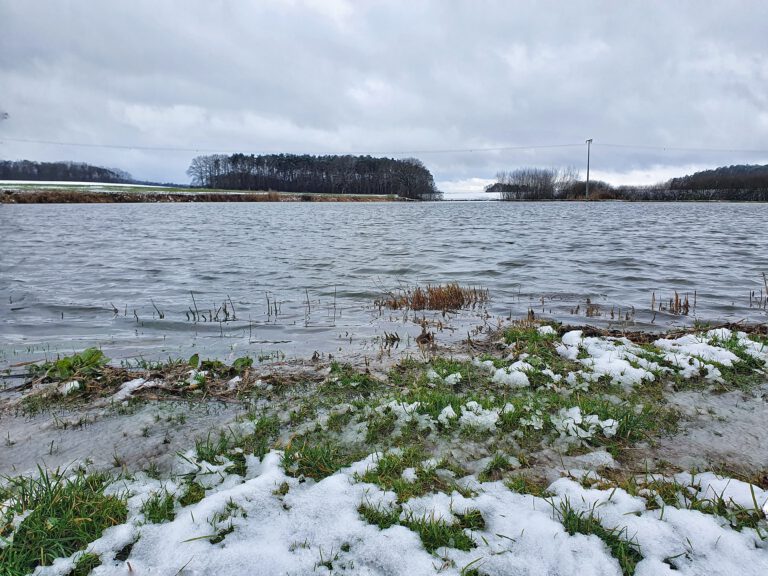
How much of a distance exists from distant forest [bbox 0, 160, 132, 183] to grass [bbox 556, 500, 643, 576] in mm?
189287

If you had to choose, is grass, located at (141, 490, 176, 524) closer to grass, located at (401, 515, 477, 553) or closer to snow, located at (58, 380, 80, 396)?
grass, located at (401, 515, 477, 553)

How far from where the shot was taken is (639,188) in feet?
403

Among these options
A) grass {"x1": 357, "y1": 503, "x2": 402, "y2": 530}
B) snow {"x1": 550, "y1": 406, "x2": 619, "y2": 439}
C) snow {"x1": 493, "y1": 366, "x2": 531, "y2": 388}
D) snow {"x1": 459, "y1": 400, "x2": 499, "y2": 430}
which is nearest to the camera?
grass {"x1": 357, "y1": 503, "x2": 402, "y2": 530}

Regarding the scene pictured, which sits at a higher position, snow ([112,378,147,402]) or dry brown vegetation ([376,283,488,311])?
dry brown vegetation ([376,283,488,311])

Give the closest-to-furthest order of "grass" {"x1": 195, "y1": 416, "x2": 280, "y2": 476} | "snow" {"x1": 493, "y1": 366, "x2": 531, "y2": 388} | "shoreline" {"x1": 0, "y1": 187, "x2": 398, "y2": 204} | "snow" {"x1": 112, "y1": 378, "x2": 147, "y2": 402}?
"grass" {"x1": 195, "y1": 416, "x2": 280, "y2": 476}, "snow" {"x1": 112, "y1": 378, "x2": 147, "y2": 402}, "snow" {"x1": 493, "y1": 366, "x2": 531, "y2": 388}, "shoreline" {"x1": 0, "y1": 187, "x2": 398, "y2": 204}

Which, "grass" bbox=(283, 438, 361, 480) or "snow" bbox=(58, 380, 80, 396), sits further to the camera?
"snow" bbox=(58, 380, 80, 396)

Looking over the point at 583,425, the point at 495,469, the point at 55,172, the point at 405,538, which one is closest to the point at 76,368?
the point at 405,538

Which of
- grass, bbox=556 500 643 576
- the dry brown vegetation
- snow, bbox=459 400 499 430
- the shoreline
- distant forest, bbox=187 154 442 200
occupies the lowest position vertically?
grass, bbox=556 500 643 576

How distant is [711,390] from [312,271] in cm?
1220

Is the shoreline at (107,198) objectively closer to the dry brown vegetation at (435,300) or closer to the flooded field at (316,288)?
the flooded field at (316,288)

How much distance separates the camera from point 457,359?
19.8ft

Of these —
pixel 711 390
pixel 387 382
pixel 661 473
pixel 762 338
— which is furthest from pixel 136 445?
pixel 762 338

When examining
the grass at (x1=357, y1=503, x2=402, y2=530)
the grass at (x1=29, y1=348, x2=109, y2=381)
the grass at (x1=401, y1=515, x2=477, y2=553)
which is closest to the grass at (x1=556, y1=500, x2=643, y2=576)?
the grass at (x1=401, y1=515, x2=477, y2=553)

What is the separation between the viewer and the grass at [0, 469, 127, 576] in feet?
7.55
